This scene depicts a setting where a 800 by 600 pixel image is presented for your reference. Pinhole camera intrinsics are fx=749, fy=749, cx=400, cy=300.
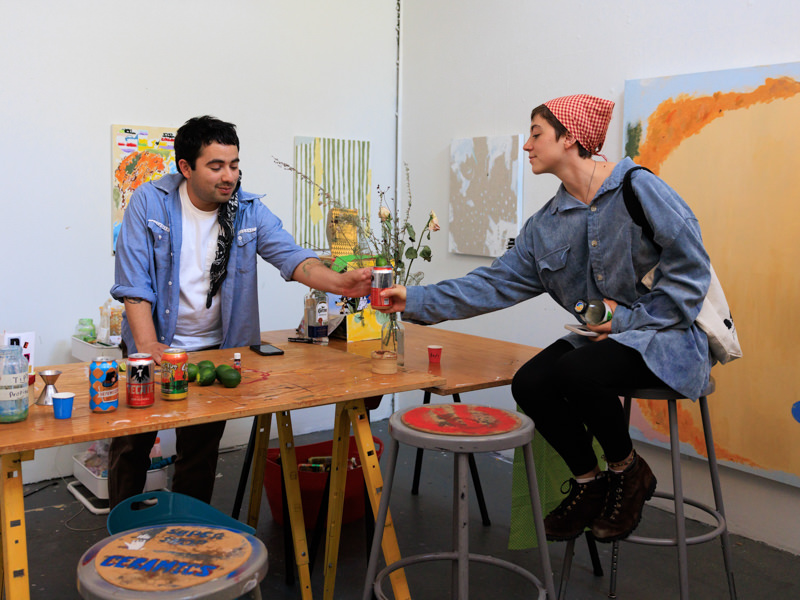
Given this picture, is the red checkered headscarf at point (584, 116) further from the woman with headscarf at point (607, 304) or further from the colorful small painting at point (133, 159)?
the colorful small painting at point (133, 159)

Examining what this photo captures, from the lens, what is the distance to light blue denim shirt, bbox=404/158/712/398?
7.18ft

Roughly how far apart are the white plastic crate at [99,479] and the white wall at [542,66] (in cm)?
195

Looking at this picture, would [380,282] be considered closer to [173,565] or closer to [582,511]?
[582,511]

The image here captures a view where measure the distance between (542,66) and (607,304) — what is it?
210 cm

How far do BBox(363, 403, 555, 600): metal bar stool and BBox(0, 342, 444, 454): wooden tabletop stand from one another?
0.66ft

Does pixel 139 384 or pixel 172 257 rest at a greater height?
pixel 172 257

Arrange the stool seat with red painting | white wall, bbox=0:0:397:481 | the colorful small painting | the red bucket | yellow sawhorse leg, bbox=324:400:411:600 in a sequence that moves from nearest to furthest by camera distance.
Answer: the stool seat with red painting → yellow sawhorse leg, bbox=324:400:411:600 → the red bucket → white wall, bbox=0:0:397:481 → the colorful small painting

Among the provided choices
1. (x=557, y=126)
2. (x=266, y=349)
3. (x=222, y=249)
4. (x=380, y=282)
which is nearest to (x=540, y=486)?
(x=380, y=282)

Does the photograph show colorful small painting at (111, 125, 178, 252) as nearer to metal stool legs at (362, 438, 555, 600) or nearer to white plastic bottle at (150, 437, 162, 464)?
white plastic bottle at (150, 437, 162, 464)

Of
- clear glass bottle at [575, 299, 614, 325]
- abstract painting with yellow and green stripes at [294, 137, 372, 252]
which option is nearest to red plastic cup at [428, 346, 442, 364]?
clear glass bottle at [575, 299, 614, 325]

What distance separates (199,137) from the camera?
2.88 m

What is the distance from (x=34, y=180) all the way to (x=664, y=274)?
10.1 ft

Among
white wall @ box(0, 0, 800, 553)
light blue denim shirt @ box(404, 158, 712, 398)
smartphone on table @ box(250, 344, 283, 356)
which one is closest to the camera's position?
light blue denim shirt @ box(404, 158, 712, 398)

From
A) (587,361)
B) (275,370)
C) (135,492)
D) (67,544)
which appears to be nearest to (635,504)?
(587,361)
